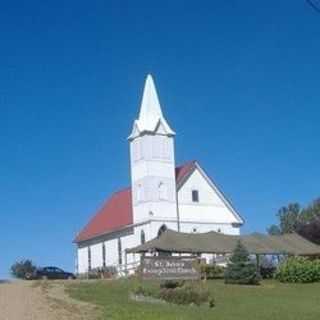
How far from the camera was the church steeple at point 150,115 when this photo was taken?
7506 cm

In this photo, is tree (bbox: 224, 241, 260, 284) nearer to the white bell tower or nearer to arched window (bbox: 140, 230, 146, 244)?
the white bell tower

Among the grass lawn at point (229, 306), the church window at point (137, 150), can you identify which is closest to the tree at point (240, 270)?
the grass lawn at point (229, 306)

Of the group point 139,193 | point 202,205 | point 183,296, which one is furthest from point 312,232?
point 183,296

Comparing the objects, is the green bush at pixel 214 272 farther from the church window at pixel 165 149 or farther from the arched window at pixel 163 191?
the church window at pixel 165 149

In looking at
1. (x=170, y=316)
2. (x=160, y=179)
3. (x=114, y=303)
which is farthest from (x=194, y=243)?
(x=170, y=316)

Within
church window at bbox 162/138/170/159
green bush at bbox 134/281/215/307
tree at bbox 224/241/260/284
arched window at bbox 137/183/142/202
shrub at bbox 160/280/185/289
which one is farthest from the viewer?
church window at bbox 162/138/170/159

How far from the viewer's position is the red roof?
7744 centimetres

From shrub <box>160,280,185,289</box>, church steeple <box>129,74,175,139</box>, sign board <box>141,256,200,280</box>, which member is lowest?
shrub <box>160,280,185,289</box>

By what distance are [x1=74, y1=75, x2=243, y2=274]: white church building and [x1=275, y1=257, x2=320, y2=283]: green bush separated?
2360cm

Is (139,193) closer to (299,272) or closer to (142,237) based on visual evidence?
(142,237)

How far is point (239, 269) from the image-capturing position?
149 ft

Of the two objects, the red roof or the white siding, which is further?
the red roof

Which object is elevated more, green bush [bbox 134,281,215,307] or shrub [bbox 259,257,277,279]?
Result: shrub [bbox 259,257,277,279]

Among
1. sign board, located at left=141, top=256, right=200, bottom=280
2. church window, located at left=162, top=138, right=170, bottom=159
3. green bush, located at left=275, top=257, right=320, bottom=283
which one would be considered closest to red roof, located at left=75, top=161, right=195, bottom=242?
church window, located at left=162, top=138, right=170, bottom=159
